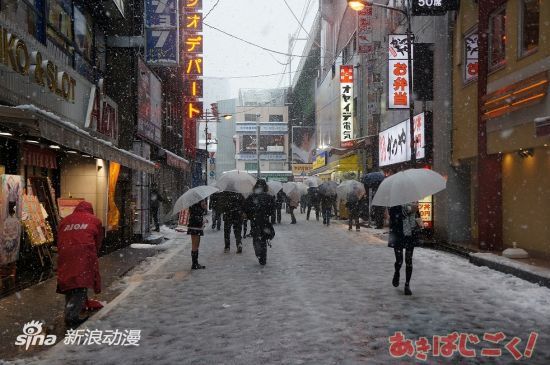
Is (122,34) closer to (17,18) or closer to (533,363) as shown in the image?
(17,18)

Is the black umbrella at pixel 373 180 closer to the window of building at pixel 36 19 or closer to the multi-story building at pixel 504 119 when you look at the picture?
the multi-story building at pixel 504 119

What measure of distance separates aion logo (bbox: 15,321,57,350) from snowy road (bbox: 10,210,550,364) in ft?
1.09

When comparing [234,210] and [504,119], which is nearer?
[504,119]

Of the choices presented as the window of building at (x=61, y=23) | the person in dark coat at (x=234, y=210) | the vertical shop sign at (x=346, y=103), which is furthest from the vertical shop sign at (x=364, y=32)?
the window of building at (x=61, y=23)

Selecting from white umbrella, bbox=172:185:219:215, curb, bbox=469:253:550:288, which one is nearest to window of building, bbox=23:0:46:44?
white umbrella, bbox=172:185:219:215

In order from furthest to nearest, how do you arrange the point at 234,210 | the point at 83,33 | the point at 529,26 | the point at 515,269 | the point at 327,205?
the point at 327,205 < the point at 83,33 < the point at 234,210 < the point at 529,26 < the point at 515,269

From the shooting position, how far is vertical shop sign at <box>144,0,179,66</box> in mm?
19688

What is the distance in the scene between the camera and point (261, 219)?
12570mm

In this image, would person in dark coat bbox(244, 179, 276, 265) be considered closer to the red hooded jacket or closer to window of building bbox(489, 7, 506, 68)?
the red hooded jacket

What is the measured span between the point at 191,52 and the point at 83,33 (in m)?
13.5

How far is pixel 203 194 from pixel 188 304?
3.94 m

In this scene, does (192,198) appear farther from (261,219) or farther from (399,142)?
(399,142)

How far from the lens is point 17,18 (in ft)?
34.7

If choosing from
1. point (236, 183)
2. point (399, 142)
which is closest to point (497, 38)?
point (399, 142)
